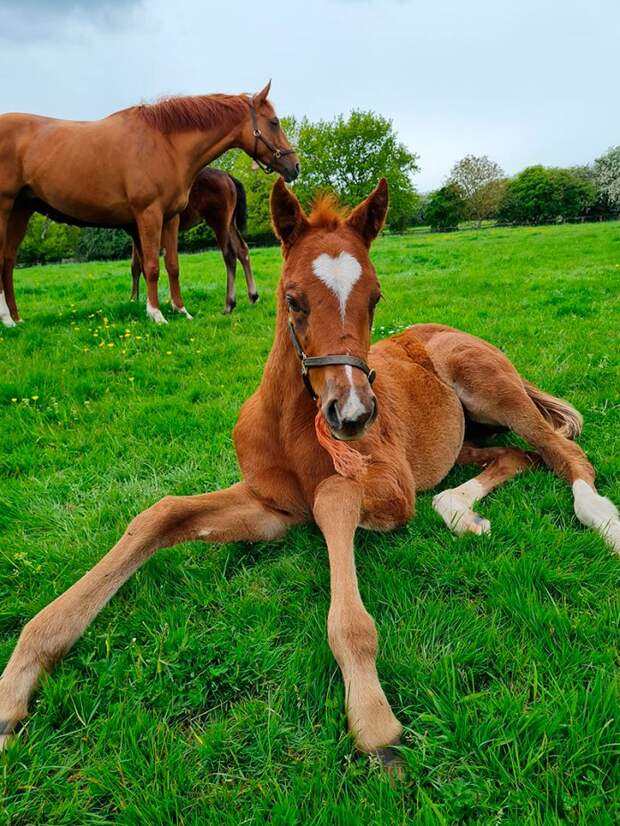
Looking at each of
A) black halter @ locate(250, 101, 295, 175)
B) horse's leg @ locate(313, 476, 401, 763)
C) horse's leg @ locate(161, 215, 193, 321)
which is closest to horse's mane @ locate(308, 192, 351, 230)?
horse's leg @ locate(313, 476, 401, 763)

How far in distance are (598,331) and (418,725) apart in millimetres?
6275

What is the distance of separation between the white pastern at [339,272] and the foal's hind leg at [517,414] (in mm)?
1745

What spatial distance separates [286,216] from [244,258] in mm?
7703

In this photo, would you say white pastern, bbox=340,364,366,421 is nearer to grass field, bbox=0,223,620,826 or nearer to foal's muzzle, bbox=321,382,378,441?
foal's muzzle, bbox=321,382,378,441

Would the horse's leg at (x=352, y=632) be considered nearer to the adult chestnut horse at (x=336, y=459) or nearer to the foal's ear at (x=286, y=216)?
the adult chestnut horse at (x=336, y=459)

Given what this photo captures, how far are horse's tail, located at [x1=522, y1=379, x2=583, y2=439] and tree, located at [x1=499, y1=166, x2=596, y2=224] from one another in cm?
6923

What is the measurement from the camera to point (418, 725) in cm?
173

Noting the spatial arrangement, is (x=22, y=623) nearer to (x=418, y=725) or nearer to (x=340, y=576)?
(x=340, y=576)

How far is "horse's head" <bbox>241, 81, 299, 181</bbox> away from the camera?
28.5 ft

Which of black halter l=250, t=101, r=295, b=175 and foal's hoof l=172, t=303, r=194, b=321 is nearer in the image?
foal's hoof l=172, t=303, r=194, b=321

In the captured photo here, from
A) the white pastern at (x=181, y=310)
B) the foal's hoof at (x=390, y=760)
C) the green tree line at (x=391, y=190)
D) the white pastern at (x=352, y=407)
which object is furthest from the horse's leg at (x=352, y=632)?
the green tree line at (x=391, y=190)

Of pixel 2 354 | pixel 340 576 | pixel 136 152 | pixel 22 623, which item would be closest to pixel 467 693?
pixel 340 576

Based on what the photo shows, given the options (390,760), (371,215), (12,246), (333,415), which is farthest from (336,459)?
(12,246)

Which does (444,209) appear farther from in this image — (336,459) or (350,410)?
(350,410)
